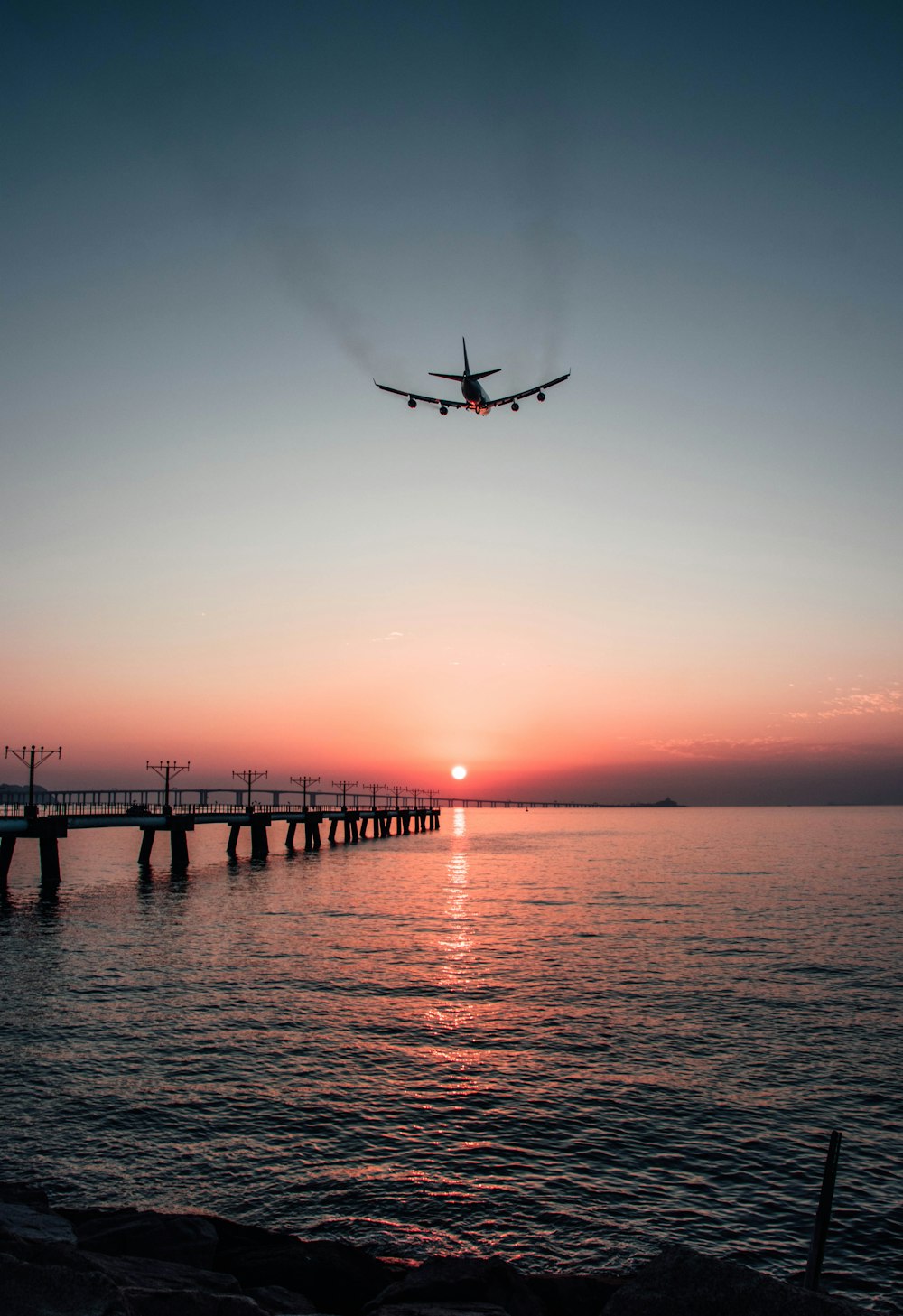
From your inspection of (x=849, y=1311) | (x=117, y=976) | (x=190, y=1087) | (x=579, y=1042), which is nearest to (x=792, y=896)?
(x=579, y=1042)

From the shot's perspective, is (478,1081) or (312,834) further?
(312,834)

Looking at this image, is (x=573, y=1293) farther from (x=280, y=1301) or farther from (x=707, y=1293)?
(x=280, y=1301)

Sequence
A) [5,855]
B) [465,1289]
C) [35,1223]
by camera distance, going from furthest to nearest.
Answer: [5,855] < [35,1223] < [465,1289]

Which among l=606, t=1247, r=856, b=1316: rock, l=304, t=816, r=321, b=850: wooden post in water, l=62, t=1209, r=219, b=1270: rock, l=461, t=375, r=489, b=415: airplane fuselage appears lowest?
l=304, t=816, r=321, b=850: wooden post in water

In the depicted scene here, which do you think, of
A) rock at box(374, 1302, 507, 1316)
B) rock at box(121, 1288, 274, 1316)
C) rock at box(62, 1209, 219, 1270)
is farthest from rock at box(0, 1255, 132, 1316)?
rock at box(62, 1209, 219, 1270)

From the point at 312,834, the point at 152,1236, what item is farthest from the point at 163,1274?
the point at 312,834

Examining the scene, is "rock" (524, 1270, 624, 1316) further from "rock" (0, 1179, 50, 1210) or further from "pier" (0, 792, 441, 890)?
"pier" (0, 792, 441, 890)

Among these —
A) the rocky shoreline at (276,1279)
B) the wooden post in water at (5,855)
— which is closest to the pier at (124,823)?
the wooden post in water at (5,855)
